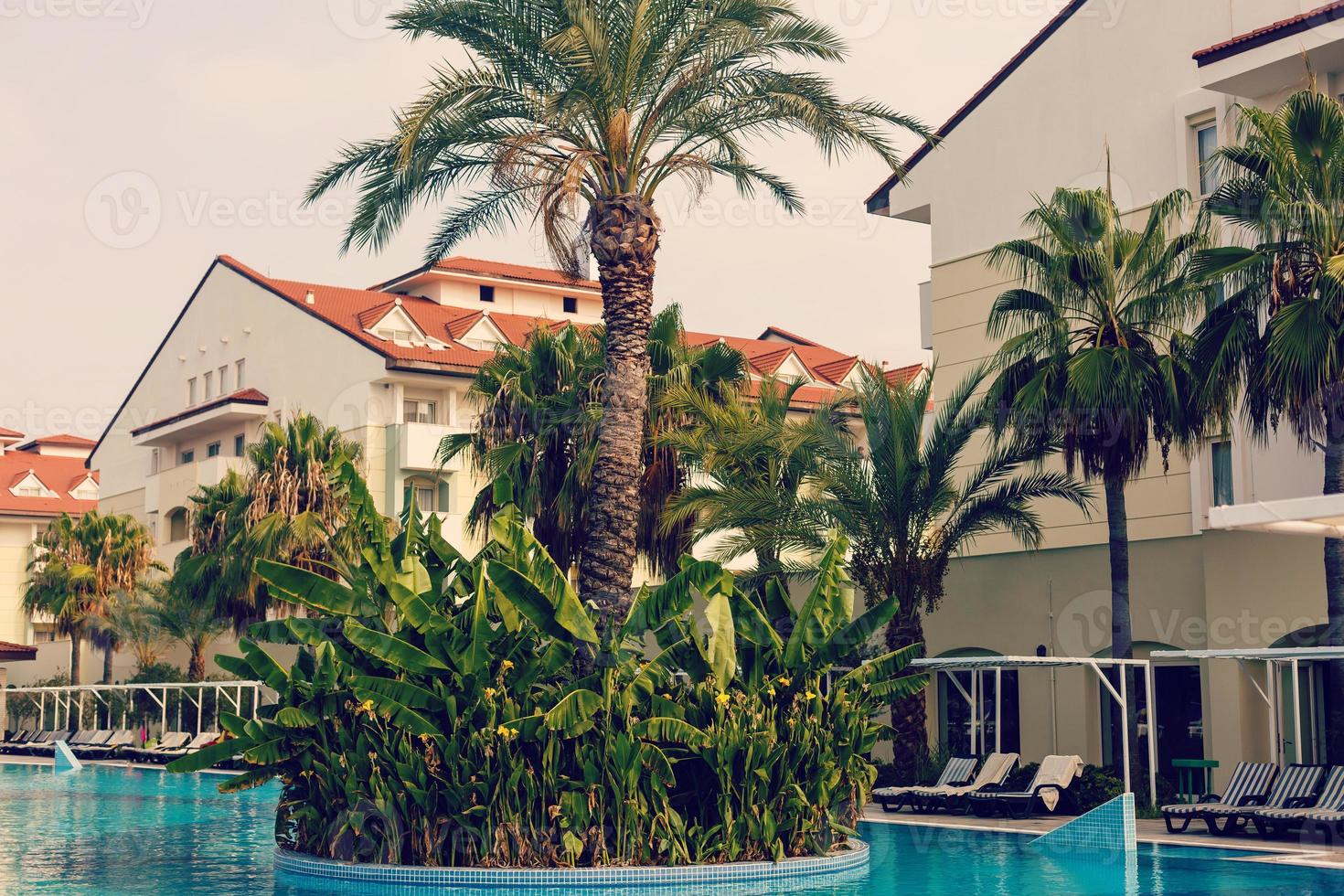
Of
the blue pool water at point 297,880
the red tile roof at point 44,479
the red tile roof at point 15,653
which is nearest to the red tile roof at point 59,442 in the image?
the red tile roof at point 44,479

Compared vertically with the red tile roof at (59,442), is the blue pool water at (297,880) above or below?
below

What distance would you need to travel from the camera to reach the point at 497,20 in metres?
18.8

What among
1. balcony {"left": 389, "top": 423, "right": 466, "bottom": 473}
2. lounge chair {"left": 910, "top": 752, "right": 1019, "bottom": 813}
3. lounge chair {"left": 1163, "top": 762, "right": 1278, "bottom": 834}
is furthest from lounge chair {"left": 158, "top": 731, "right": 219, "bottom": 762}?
lounge chair {"left": 1163, "top": 762, "right": 1278, "bottom": 834}

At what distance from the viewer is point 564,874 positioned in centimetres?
1507

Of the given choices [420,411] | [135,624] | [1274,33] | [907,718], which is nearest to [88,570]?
[135,624]

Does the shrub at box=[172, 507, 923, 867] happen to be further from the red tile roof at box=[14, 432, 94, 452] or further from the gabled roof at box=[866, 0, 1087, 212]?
the red tile roof at box=[14, 432, 94, 452]

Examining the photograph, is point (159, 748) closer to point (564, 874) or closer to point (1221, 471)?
point (1221, 471)

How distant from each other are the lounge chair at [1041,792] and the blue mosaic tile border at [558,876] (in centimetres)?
697

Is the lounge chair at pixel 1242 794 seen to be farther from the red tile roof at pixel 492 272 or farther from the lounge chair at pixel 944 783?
the red tile roof at pixel 492 272

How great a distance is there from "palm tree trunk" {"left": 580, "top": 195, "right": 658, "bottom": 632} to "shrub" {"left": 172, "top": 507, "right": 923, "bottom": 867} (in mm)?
1510

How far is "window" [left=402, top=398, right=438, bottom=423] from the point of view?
4806cm

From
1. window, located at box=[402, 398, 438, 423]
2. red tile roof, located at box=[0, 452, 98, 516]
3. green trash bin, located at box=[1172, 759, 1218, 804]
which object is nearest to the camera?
green trash bin, located at box=[1172, 759, 1218, 804]

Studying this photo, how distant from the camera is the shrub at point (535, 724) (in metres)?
15.3

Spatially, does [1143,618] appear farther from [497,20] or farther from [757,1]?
[497,20]
